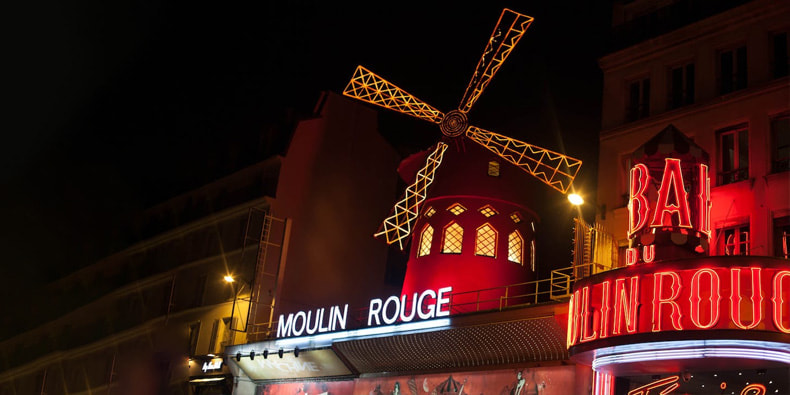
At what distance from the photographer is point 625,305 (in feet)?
35.5

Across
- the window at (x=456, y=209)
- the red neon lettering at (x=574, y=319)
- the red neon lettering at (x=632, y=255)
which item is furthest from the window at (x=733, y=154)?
the window at (x=456, y=209)

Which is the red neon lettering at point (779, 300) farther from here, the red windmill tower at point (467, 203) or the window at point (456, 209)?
the window at point (456, 209)

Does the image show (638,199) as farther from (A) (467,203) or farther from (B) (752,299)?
(A) (467,203)

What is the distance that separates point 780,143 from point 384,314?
7730 mm

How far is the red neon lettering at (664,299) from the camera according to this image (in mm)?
10305

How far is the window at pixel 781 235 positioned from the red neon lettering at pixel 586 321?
9.54ft

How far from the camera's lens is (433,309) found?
1521 cm

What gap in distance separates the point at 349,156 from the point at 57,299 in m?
20.2

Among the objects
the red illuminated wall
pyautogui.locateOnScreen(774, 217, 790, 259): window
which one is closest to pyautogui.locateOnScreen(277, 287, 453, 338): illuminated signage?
the red illuminated wall

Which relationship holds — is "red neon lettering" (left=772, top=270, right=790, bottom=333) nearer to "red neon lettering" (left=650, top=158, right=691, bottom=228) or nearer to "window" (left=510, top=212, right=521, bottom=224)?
"red neon lettering" (left=650, top=158, right=691, bottom=228)

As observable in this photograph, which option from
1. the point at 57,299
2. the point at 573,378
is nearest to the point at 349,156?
the point at 573,378

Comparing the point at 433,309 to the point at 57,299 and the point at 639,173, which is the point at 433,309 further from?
the point at 57,299

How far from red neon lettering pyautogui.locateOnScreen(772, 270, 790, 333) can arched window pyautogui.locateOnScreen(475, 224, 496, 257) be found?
28.7 ft

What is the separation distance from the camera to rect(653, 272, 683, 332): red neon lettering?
33.8ft
